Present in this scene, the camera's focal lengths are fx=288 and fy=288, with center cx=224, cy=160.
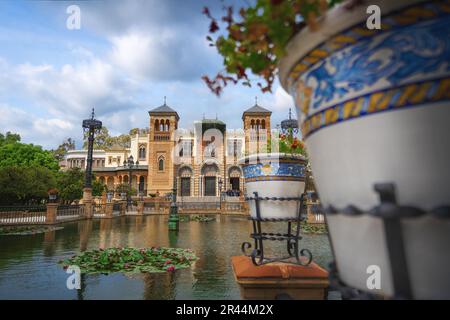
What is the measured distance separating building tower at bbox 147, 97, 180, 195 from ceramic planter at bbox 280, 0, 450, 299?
41189mm

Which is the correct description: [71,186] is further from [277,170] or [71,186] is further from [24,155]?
[277,170]

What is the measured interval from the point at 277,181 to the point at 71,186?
1087 inches

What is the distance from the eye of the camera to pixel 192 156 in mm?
43000

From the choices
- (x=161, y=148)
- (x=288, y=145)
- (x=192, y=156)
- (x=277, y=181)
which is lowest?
(x=277, y=181)

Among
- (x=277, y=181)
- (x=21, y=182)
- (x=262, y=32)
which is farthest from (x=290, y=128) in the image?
(x=21, y=182)

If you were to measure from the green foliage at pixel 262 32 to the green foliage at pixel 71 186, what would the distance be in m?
28.7

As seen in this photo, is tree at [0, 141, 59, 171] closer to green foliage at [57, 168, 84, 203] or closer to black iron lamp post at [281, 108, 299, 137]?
green foliage at [57, 168, 84, 203]

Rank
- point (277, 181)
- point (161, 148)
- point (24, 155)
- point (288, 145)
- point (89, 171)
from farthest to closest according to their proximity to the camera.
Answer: point (161, 148) < point (24, 155) < point (89, 171) < point (288, 145) < point (277, 181)

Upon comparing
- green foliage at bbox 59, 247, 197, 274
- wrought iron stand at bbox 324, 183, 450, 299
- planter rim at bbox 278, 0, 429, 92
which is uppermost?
planter rim at bbox 278, 0, 429, 92

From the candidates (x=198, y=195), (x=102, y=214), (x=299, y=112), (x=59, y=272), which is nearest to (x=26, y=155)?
(x=102, y=214)

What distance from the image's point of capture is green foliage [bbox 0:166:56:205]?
19.7m

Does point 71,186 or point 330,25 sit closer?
point 330,25

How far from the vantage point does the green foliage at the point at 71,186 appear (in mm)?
26156

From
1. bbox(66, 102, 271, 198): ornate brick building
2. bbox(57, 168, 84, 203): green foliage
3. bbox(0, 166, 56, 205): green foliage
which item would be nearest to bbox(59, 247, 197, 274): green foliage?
bbox(0, 166, 56, 205): green foliage
